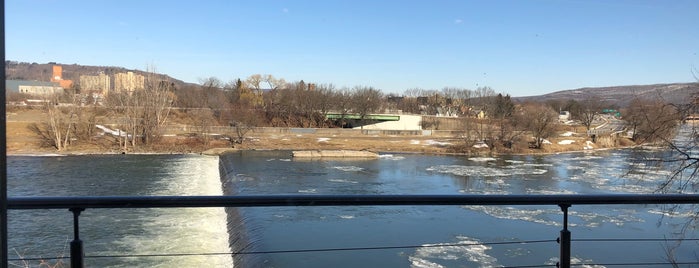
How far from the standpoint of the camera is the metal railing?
6.70ft

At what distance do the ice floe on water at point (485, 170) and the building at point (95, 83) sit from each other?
127 feet

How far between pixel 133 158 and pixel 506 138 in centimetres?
3526

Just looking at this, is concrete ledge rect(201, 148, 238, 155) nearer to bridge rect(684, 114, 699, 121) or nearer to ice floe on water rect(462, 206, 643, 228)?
ice floe on water rect(462, 206, 643, 228)

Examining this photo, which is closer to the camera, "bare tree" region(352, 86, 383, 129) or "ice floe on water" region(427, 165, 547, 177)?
"ice floe on water" region(427, 165, 547, 177)

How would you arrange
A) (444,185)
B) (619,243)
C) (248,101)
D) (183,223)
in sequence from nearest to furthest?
(619,243) < (183,223) < (444,185) < (248,101)

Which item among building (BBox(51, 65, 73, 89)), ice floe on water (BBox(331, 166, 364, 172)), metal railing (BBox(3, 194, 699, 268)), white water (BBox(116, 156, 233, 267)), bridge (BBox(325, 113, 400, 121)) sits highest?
building (BBox(51, 65, 73, 89))

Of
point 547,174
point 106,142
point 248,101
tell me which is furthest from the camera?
point 248,101

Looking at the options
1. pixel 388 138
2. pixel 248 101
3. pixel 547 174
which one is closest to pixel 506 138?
pixel 388 138

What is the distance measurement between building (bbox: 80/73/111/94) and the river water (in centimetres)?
2604

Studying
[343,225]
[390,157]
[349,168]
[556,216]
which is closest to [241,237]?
[343,225]

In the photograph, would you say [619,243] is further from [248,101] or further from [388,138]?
[248,101]

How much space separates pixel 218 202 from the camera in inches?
84.3

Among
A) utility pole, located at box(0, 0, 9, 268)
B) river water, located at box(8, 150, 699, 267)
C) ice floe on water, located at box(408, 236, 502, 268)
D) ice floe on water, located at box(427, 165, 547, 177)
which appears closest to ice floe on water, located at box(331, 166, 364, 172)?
river water, located at box(8, 150, 699, 267)

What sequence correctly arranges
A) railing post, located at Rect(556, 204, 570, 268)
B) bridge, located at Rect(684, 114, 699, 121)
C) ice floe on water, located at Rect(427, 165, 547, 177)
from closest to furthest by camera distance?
1. railing post, located at Rect(556, 204, 570, 268)
2. bridge, located at Rect(684, 114, 699, 121)
3. ice floe on water, located at Rect(427, 165, 547, 177)
